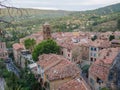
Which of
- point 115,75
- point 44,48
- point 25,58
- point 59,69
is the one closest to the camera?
point 115,75

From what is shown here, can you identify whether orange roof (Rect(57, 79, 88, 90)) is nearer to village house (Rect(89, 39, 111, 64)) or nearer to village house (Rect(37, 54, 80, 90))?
village house (Rect(37, 54, 80, 90))

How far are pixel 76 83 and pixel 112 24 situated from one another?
83.2 meters

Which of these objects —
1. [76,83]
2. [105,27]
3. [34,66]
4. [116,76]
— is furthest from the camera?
[105,27]

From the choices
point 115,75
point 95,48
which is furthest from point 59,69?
point 95,48

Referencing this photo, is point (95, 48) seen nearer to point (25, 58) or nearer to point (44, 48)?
point (44, 48)

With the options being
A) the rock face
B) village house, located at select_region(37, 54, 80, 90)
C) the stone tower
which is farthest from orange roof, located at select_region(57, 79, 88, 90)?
the stone tower

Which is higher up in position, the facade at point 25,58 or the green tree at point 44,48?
the green tree at point 44,48

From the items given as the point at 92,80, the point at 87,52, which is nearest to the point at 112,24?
the point at 87,52

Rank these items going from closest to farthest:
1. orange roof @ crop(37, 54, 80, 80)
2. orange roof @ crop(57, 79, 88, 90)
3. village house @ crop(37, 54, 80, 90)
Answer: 1. orange roof @ crop(57, 79, 88, 90)
2. village house @ crop(37, 54, 80, 90)
3. orange roof @ crop(37, 54, 80, 80)

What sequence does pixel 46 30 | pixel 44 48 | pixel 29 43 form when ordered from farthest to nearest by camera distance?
1. pixel 29 43
2. pixel 46 30
3. pixel 44 48

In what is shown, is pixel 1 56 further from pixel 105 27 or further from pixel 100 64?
pixel 105 27

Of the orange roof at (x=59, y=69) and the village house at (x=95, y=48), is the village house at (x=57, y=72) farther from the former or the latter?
the village house at (x=95, y=48)

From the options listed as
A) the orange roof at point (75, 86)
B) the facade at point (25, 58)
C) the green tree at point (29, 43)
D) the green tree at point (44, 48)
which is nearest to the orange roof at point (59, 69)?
the orange roof at point (75, 86)

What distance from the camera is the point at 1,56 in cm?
5894
